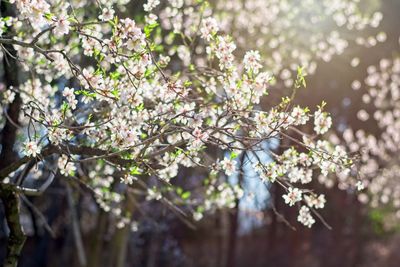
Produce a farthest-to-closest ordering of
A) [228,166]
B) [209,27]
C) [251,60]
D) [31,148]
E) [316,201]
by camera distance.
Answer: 1. [316,201]
2. [209,27]
3. [228,166]
4. [251,60]
5. [31,148]

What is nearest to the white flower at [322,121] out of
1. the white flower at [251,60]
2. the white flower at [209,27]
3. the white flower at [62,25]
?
the white flower at [251,60]

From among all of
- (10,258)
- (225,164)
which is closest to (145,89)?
(225,164)

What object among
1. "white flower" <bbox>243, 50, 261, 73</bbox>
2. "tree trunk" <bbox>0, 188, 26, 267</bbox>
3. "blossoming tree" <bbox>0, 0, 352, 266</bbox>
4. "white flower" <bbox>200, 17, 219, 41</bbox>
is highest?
"white flower" <bbox>200, 17, 219, 41</bbox>

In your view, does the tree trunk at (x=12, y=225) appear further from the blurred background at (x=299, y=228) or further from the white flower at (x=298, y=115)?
the blurred background at (x=299, y=228)

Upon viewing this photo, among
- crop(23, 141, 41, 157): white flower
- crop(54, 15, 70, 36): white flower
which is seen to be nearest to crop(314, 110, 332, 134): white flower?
crop(54, 15, 70, 36): white flower

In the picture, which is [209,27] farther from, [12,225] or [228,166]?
[12,225]

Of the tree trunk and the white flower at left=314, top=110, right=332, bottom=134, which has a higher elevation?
the white flower at left=314, top=110, right=332, bottom=134

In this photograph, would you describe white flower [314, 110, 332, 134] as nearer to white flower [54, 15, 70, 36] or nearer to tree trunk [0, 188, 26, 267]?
white flower [54, 15, 70, 36]

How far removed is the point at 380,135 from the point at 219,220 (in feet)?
28.6

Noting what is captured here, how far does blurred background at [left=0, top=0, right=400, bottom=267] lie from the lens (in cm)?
1927

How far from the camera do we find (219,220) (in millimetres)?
Answer: 27344

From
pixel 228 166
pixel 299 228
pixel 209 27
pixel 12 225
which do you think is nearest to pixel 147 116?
pixel 228 166

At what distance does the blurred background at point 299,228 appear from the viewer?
1927 centimetres

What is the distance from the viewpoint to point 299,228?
897 inches
